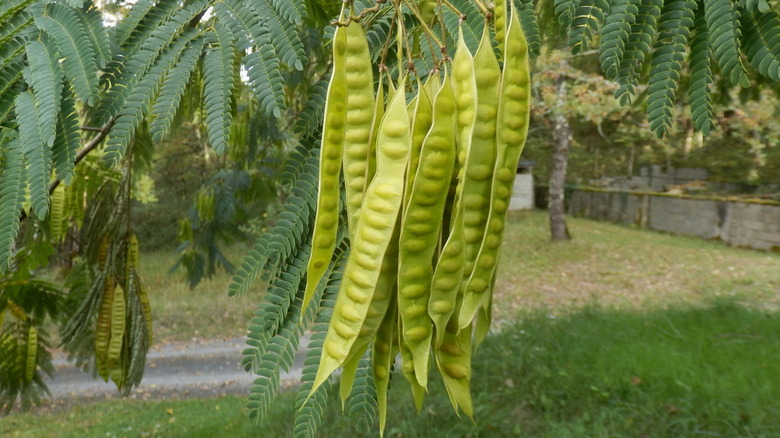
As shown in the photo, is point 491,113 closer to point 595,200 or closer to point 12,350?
point 12,350

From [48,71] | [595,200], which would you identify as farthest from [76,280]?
[595,200]

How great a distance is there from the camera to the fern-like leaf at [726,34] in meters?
1.39

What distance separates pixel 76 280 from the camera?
3.64 metres

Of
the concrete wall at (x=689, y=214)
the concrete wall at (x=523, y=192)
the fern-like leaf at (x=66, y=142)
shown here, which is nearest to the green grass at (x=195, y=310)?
the fern-like leaf at (x=66, y=142)

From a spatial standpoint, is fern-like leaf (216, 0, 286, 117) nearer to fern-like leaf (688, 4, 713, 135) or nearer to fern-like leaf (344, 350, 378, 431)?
fern-like leaf (344, 350, 378, 431)

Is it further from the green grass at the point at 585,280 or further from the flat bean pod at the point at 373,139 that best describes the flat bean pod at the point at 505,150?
the green grass at the point at 585,280

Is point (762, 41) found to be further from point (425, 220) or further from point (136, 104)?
point (136, 104)

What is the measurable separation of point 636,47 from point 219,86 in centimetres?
93

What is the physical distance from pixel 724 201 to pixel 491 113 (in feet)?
47.8

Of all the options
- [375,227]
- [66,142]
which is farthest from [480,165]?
[66,142]

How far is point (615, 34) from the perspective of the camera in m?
1.38

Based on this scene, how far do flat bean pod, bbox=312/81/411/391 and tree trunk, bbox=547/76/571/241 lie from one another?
11508mm

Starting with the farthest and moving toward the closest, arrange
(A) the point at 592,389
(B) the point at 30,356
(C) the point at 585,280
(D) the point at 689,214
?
1. (D) the point at 689,214
2. (C) the point at 585,280
3. (A) the point at 592,389
4. (B) the point at 30,356

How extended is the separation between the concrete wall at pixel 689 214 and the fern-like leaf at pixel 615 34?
12785 millimetres
